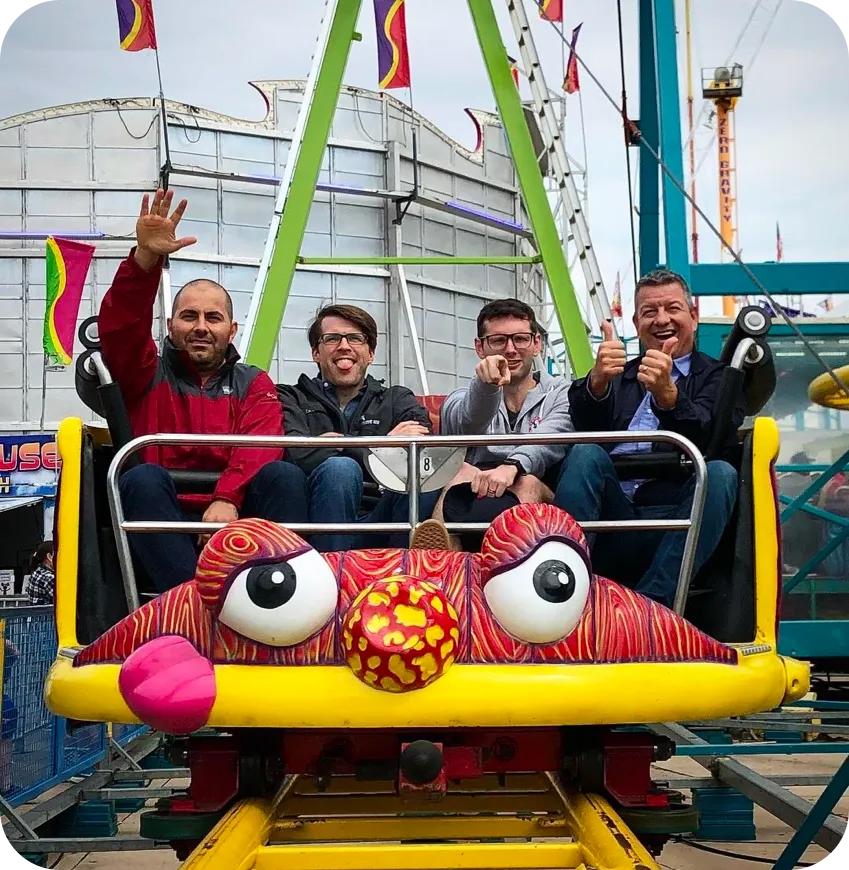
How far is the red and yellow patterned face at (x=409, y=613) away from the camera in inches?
72.6

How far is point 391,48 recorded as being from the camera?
13.5m

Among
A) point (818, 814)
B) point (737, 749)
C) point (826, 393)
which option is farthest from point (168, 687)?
point (826, 393)

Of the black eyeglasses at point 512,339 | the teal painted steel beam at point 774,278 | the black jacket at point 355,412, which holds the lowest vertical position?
the black jacket at point 355,412

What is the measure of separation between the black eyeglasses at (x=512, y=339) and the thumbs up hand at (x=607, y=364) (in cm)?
28

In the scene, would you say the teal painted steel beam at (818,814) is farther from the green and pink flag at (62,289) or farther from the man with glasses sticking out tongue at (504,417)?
the green and pink flag at (62,289)

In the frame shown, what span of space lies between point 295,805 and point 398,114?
621 inches

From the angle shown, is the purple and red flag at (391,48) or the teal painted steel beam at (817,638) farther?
the purple and red flag at (391,48)

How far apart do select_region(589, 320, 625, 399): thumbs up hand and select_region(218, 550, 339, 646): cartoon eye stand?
0.99m

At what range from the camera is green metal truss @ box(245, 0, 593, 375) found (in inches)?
209

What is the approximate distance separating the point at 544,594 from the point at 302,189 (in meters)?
4.33

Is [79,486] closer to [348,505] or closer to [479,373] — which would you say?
[348,505]

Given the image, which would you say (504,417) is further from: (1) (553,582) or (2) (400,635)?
(2) (400,635)

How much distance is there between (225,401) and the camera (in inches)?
108

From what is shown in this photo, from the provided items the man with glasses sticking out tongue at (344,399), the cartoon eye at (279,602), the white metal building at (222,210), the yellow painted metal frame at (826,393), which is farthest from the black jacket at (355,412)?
the white metal building at (222,210)
